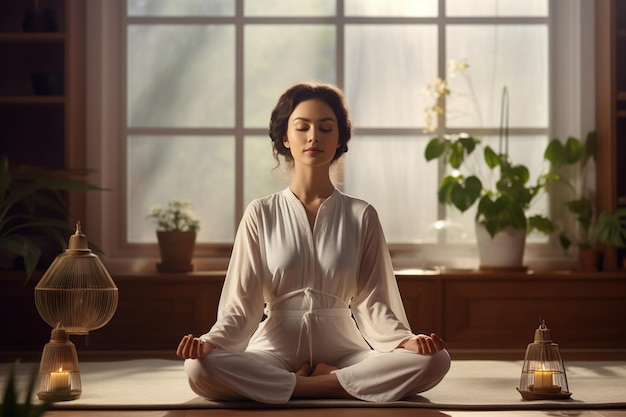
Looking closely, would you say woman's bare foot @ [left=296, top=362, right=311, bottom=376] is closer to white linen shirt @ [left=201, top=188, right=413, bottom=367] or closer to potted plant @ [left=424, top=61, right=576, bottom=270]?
white linen shirt @ [left=201, top=188, right=413, bottom=367]

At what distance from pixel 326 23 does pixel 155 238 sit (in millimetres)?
1483

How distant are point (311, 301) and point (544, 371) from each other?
0.72 meters

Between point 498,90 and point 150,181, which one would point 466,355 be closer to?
point 498,90

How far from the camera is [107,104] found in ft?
17.5

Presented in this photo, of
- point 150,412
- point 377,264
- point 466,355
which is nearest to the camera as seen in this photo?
point 150,412

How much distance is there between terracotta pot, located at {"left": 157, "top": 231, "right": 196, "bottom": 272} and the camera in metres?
4.99

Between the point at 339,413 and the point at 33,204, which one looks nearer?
the point at 339,413

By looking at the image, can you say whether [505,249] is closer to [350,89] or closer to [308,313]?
[350,89]

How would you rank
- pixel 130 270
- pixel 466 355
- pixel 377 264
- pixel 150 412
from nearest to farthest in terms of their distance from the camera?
pixel 150 412, pixel 377 264, pixel 466 355, pixel 130 270

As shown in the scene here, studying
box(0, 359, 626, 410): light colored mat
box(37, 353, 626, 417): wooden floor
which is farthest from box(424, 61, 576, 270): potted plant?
box(37, 353, 626, 417): wooden floor

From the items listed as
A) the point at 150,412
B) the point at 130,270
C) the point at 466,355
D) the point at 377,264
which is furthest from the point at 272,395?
the point at 130,270

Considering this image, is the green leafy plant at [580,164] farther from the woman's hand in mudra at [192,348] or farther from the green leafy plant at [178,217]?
the woman's hand in mudra at [192,348]

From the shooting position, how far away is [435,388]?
3385 millimetres

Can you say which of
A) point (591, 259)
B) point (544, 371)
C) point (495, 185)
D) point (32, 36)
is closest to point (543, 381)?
point (544, 371)
